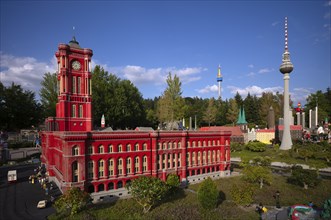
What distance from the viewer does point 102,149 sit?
39844mm

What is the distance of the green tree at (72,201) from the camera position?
98.8ft

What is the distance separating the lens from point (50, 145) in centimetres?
4953

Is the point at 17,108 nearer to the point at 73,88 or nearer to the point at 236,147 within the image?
the point at 73,88

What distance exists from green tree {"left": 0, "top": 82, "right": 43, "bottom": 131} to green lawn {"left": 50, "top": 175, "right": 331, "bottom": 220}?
6093 centimetres

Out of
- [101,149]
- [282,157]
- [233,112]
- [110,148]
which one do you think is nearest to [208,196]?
[110,148]

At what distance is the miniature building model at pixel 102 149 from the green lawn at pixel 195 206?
4416 millimetres

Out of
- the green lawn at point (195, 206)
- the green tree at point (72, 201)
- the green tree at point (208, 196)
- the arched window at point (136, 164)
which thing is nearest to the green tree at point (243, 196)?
the green lawn at point (195, 206)

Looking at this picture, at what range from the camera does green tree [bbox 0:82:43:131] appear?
7806 centimetres

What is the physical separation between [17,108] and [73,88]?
45.1 m

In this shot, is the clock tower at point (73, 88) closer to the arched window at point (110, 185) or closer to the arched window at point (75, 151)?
the arched window at point (75, 151)

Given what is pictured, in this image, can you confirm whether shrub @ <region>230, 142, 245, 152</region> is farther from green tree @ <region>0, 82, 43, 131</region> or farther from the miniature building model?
green tree @ <region>0, 82, 43, 131</region>

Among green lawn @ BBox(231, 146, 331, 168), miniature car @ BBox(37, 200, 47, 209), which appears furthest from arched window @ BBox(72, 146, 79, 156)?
green lawn @ BBox(231, 146, 331, 168)

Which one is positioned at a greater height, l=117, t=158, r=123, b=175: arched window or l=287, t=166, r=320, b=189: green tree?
l=117, t=158, r=123, b=175: arched window

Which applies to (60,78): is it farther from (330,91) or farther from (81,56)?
(330,91)
